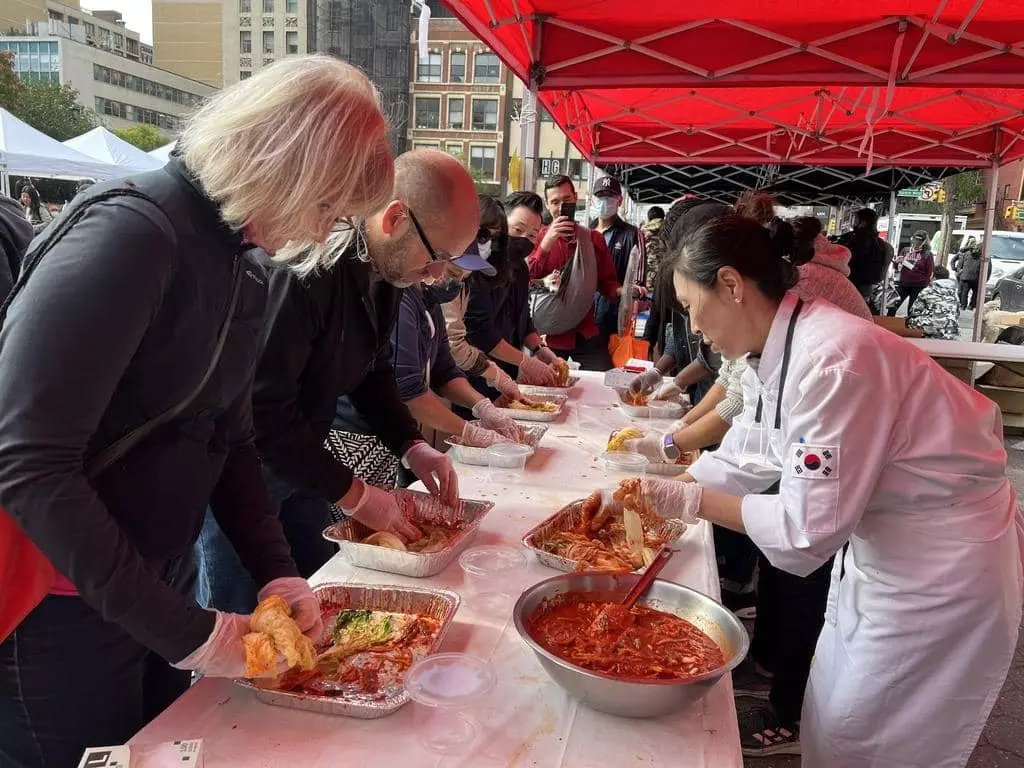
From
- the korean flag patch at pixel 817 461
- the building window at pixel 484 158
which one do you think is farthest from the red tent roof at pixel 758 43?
the building window at pixel 484 158

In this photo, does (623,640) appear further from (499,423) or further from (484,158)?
(484,158)

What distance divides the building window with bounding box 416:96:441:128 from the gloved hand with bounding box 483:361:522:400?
120ft

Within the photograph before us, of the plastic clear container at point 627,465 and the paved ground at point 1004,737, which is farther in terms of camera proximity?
the plastic clear container at point 627,465

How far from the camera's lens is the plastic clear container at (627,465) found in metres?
2.55

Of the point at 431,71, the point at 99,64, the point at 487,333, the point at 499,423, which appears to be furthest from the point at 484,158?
the point at 499,423

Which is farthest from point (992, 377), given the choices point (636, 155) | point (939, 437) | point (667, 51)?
point (939, 437)

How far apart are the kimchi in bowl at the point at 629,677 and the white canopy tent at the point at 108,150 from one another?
11298 millimetres

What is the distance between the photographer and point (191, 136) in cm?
107

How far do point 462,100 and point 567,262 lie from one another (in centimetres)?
3512

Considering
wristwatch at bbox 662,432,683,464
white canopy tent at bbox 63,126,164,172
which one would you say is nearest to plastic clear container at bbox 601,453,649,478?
wristwatch at bbox 662,432,683,464

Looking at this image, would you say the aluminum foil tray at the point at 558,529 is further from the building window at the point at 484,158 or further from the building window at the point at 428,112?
the building window at the point at 428,112

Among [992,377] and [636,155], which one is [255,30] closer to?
[636,155]

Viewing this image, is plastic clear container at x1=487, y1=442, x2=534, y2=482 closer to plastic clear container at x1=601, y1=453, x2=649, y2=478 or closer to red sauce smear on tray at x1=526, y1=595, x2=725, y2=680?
plastic clear container at x1=601, y1=453, x2=649, y2=478

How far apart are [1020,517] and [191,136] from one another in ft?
6.72
